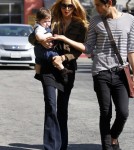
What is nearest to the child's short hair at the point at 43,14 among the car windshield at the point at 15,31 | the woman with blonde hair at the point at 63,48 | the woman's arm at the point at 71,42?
the woman with blonde hair at the point at 63,48

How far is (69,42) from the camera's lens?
6.39m

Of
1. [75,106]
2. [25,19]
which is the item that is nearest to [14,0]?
[25,19]

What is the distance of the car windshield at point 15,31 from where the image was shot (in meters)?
21.8

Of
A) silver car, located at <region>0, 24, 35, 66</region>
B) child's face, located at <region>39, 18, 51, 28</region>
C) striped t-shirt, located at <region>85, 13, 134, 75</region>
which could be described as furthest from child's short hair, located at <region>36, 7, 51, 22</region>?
silver car, located at <region>0, 24, 35, 66</region>

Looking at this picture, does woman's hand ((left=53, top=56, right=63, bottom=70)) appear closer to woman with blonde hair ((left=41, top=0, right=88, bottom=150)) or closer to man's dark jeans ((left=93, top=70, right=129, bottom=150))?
woman with blonde hair ((left=41, top=0, right=88, bottom=150))

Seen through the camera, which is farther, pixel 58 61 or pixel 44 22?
pixel 44 22

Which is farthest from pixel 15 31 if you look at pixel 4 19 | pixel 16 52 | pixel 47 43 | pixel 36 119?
pixel 4 19

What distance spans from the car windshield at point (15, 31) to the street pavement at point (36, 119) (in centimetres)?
617

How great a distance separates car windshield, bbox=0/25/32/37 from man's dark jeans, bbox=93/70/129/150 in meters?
15.3

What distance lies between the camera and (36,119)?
960 cm

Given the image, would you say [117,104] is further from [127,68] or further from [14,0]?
[14,0]

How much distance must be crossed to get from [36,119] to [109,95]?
3.27 m

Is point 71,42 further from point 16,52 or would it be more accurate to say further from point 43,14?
point 16,52

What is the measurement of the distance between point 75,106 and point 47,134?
462 centimetres
